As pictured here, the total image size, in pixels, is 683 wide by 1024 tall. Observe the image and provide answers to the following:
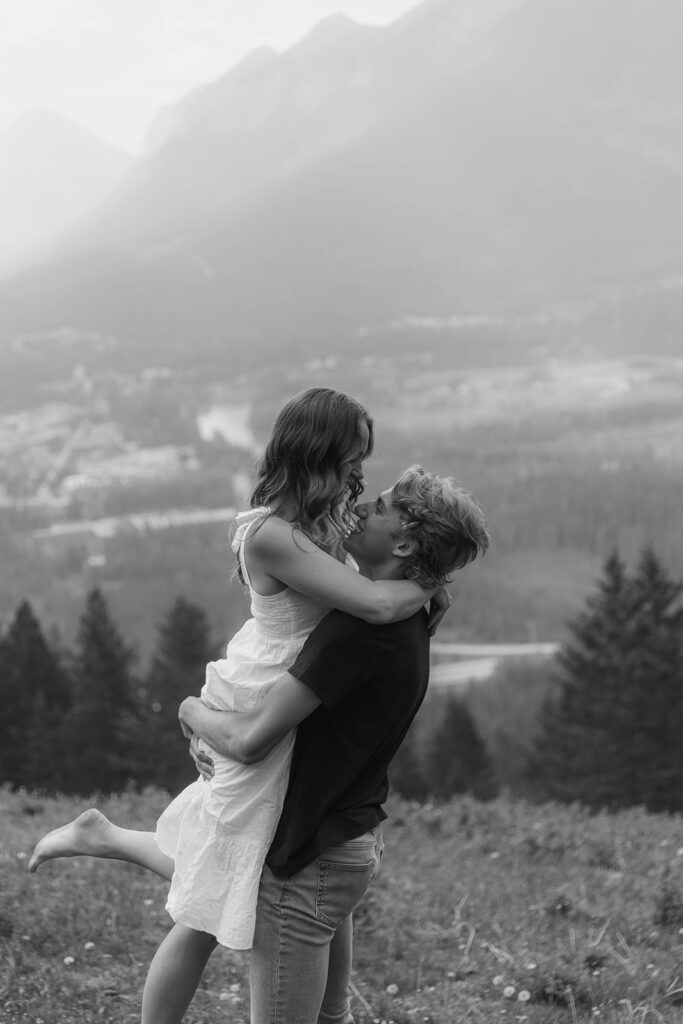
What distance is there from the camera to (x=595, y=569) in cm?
13000

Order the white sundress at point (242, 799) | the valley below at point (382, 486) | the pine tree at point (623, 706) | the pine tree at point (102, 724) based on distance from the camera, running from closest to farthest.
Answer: the white sundress at point (242, 799) → the pine tree at point (623, 706) → the pine tree at point (102, 724) → the valley below at point (382, 486)

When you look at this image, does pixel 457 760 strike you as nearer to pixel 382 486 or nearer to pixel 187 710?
pixel 187 710

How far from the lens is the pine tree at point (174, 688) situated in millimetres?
28859

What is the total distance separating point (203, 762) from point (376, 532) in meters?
0.93

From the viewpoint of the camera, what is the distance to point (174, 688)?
32.3 meters

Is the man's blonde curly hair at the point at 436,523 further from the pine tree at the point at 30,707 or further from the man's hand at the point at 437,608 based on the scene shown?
the pine tree at the point at 30,707

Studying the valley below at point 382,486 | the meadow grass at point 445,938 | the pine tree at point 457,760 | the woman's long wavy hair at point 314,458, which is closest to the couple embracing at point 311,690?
the woman's long wavy hair at point 314,458

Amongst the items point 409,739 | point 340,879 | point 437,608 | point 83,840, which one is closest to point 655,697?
point 409,739

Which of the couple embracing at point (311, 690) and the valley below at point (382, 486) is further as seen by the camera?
the valley below at point (382, 486)

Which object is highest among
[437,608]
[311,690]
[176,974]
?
[437,608]

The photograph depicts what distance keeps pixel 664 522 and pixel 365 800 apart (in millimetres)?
143957

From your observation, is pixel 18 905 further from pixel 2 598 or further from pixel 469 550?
pixel 2 598

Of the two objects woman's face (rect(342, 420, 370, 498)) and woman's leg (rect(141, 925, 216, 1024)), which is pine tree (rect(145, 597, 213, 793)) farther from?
woman's face (rect(342, 420, 370, 498))

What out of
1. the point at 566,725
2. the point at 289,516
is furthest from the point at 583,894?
the point at 566,725
